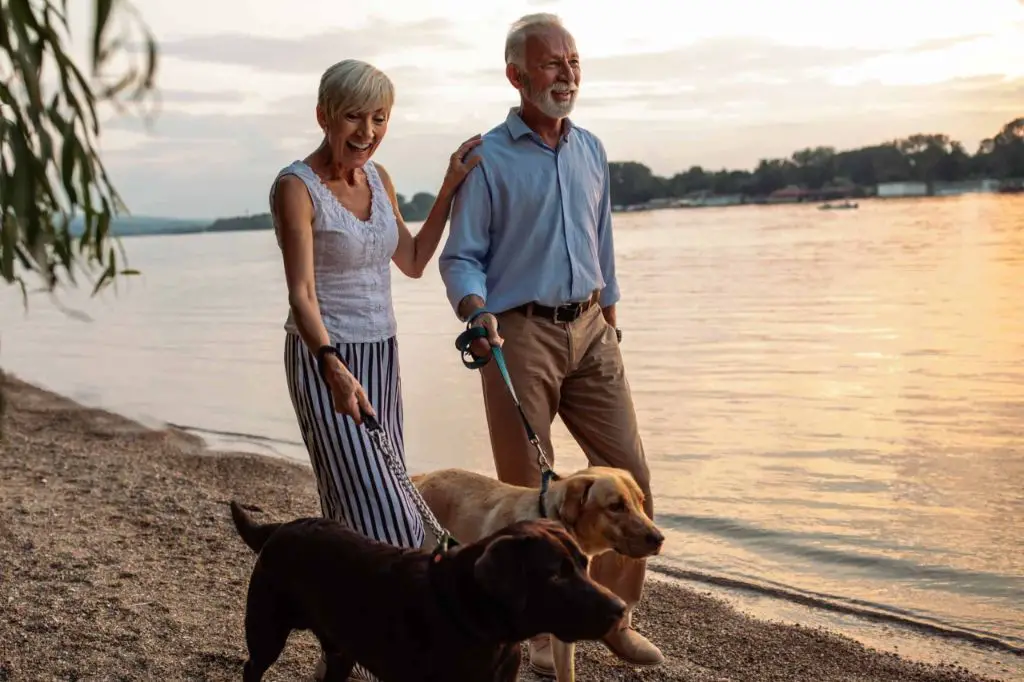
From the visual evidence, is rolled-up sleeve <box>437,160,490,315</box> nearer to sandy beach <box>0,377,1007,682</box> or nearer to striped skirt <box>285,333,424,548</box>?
striped skirt <box>285,333,424,548</box>

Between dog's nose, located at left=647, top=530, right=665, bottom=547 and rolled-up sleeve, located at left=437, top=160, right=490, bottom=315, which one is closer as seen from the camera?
dog's nose, located at left=647, top=530, right=665, bottom=547

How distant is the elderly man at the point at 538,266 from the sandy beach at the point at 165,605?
916 millimetres

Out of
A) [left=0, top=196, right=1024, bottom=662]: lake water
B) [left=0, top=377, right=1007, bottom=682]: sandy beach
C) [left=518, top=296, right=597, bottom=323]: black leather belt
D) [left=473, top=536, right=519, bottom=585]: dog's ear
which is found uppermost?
[left=518, top=296, right=597, bottom=323]: black leather belt

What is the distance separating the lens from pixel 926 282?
31.9 meters

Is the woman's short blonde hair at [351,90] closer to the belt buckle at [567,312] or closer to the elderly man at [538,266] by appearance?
the elderly man at [538,266]

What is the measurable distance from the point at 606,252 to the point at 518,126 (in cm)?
77

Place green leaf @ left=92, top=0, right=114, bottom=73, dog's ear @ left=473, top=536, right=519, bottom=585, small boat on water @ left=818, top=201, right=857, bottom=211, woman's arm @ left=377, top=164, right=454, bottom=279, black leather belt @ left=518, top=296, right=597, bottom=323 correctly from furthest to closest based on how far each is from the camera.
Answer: small boat on water @ left=818, top=201, right=857, bottom=211
black leather belt @ left=518, top=296, right=597, bottom=323
woman's arm @ left=377, top=164, right=454, bottom=279
dog's ear @ left=473, top=536, right=519, bottom=585
green leaf @ left=92, top=0, right=114, bottom=73

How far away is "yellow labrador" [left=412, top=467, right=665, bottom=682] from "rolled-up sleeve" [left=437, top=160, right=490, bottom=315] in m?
0.86

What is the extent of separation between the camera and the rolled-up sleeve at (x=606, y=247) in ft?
18.6

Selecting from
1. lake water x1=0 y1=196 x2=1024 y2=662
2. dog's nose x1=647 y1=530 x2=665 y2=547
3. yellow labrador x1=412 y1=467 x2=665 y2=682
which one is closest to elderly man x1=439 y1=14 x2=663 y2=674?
yellow labrador x1=412 y1=467 x2=665 y2=682

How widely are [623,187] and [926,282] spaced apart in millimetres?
54008

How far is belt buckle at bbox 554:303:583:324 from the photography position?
5.29m

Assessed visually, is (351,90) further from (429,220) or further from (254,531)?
(254,531)

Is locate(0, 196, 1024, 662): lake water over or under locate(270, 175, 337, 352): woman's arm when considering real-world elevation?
under
